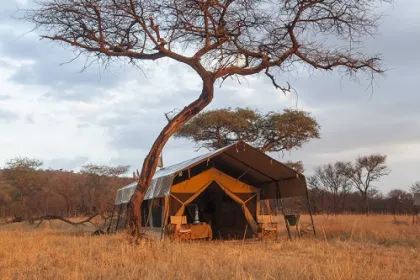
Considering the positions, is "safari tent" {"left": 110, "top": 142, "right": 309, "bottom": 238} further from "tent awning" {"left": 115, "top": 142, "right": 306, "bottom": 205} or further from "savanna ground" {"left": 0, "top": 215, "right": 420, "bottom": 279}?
"savanna ground" {"left": 0, "top": 215, "right": 420, "bottom": 279}

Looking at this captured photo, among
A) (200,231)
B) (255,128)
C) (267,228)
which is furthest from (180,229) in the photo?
(255,128)

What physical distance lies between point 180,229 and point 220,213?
120 inches

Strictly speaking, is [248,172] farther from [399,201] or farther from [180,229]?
[399,201]

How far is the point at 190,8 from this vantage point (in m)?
11.0

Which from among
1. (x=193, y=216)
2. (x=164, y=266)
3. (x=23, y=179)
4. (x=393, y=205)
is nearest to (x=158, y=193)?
(x=193, y=216)

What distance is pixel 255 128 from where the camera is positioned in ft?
81.8

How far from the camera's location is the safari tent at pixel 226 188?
44.7 ft

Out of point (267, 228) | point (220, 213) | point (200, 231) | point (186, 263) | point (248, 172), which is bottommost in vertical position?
point (186, 263)

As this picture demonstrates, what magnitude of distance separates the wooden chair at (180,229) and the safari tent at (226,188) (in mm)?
257

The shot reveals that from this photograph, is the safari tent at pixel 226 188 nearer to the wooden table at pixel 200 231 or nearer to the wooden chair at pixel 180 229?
the wooden chair at pixel 180 229

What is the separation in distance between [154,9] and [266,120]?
14321 mm

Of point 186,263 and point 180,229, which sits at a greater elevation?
→ point 180,229

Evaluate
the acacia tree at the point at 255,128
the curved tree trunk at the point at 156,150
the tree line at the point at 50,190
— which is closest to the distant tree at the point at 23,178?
the tree line at the point at 50,190

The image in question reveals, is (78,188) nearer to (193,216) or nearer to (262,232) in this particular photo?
(193,216)
